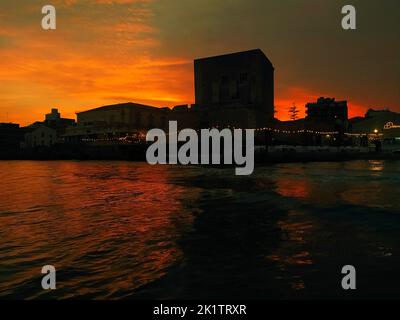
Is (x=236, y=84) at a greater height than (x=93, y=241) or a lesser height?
Result: greater

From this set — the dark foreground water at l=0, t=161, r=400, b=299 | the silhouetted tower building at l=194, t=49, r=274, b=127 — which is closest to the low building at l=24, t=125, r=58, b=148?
the silhouetted tower building at l=194, t=49, r=274, b=127

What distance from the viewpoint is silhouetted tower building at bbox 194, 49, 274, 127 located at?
97188mm

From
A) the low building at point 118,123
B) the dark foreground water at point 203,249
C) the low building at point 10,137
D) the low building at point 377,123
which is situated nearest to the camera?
the dark foreground water at point 203,249

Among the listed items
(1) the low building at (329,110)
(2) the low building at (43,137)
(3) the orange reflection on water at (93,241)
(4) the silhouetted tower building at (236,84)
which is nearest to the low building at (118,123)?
(2) the low building at (43,137)

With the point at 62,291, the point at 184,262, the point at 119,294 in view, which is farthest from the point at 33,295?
the point at 184,262

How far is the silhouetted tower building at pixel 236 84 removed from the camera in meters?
97.2

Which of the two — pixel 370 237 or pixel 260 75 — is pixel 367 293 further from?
pixel 260 75

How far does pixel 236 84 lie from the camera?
106 meters

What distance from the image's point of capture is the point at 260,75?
103m

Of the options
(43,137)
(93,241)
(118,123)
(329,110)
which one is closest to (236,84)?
(118,123)

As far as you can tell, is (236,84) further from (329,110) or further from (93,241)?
(93,241)

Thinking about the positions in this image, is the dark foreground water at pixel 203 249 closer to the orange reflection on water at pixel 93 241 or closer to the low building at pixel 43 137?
the orange reflection on water at pixel 93 241

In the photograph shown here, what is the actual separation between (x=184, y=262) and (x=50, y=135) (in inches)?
4730

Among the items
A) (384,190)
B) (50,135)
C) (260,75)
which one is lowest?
(384,190)
